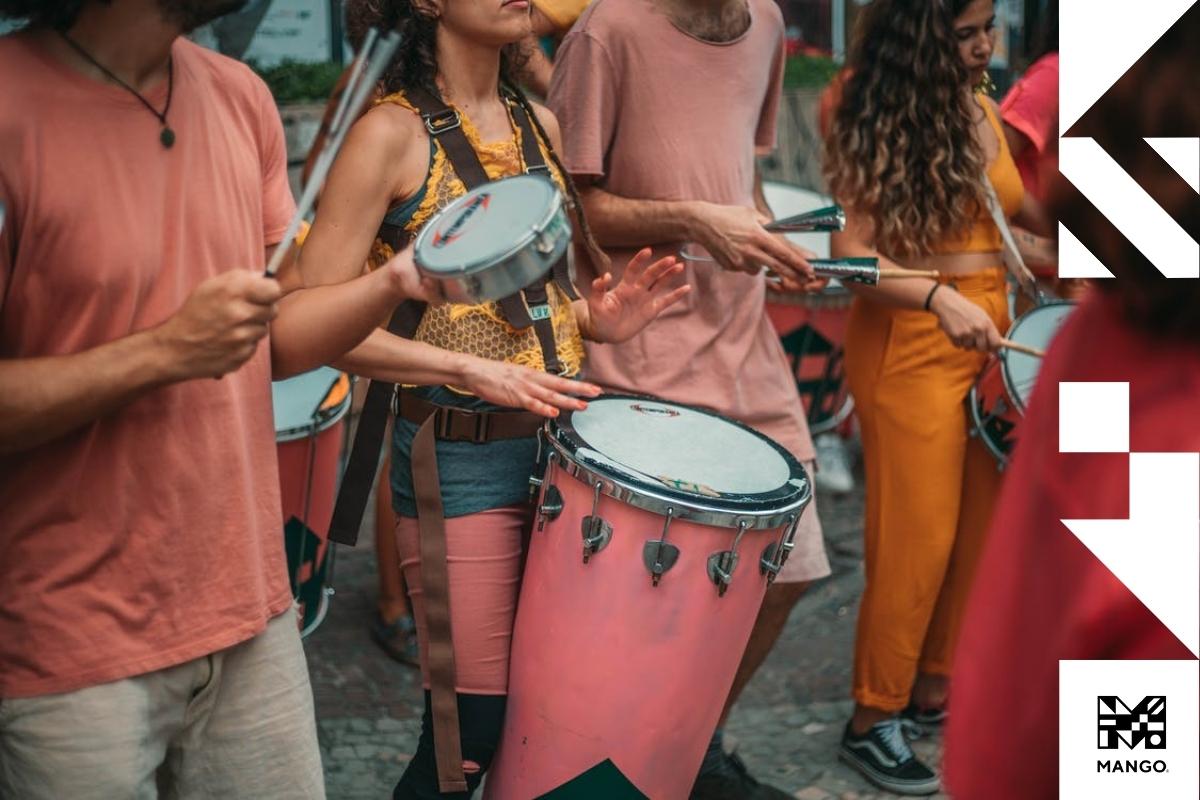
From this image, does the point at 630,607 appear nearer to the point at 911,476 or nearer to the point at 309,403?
the point at 309,403

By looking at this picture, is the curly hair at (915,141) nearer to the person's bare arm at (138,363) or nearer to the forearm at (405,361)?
the forearm at (405,361)

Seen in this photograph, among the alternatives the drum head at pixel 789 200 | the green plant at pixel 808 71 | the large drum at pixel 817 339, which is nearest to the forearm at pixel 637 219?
the large drum at pixel 817 339

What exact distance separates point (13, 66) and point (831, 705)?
10.1ft

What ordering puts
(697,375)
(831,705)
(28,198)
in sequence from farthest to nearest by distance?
(831,705), (697,375), (28,198)

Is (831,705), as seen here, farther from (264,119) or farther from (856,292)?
(264,119)

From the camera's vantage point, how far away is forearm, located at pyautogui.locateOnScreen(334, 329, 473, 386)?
2.61m

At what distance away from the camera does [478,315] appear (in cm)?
282

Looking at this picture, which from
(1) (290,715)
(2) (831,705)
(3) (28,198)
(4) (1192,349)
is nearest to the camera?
(4) (1192,349)

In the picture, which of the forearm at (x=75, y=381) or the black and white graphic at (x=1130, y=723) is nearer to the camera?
the black and white graphic at (x=1130, y=723)

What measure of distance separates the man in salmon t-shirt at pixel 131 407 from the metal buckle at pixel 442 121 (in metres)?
0.58

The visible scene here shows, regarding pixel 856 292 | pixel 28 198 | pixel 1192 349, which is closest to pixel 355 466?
pixel 28 198

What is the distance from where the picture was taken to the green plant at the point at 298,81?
6.37 meters

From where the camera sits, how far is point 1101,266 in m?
1.35

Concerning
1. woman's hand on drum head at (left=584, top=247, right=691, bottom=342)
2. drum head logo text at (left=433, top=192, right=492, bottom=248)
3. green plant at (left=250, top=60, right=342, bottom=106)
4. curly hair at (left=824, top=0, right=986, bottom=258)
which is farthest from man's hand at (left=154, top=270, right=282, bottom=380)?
green plant at (left=250, top=60, right=342, bottom=106)
